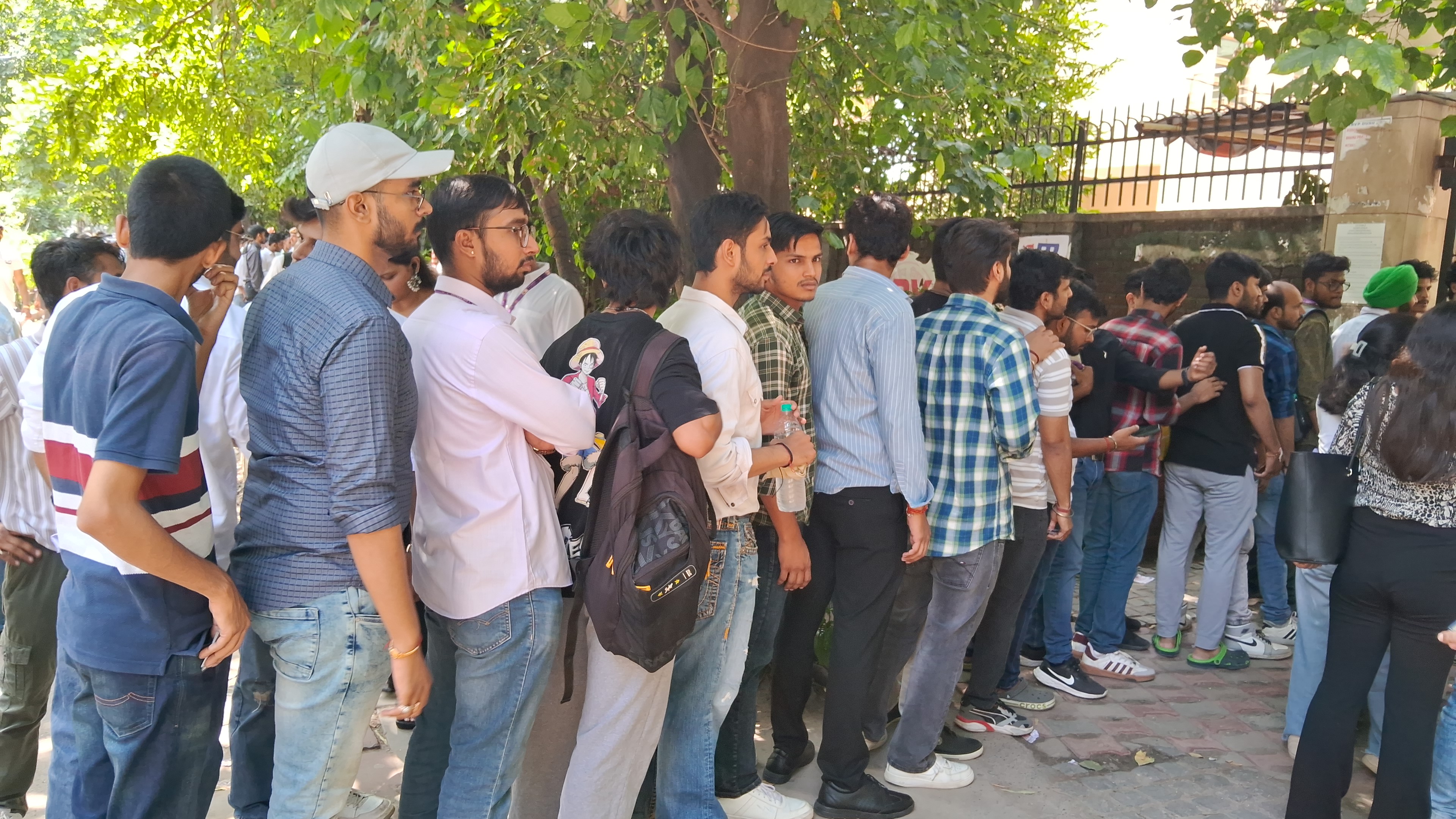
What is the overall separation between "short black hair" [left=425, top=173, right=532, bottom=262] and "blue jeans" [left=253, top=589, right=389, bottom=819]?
3.14 ft

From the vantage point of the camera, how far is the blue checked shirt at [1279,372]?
5.33 meters

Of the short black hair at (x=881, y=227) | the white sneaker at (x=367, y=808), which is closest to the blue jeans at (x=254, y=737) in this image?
the white sneaker at (x=367, y=808)

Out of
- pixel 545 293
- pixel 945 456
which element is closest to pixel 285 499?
pixel 945 456

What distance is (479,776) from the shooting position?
8.45 feet

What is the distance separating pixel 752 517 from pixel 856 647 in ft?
1.96

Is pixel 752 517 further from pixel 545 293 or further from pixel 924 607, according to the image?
pixel 545 293

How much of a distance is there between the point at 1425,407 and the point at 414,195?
2.99m

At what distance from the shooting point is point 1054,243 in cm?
827

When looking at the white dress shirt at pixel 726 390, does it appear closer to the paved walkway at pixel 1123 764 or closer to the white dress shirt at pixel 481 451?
the white dress shirt at pixel 481 451

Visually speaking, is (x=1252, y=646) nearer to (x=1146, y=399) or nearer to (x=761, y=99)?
(x=1146, y=399)

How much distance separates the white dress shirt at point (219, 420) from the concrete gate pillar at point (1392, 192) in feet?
23.5

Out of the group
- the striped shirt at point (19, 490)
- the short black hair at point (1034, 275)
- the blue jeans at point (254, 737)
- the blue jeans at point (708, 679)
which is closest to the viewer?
the blue jeans at point (254, 737)

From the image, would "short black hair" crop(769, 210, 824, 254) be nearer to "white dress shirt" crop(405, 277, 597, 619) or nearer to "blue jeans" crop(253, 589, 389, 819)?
"white dress shirt" crop(405, 277, 597, 619)

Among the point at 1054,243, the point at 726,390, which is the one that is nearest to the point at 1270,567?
the point at 1054,243
